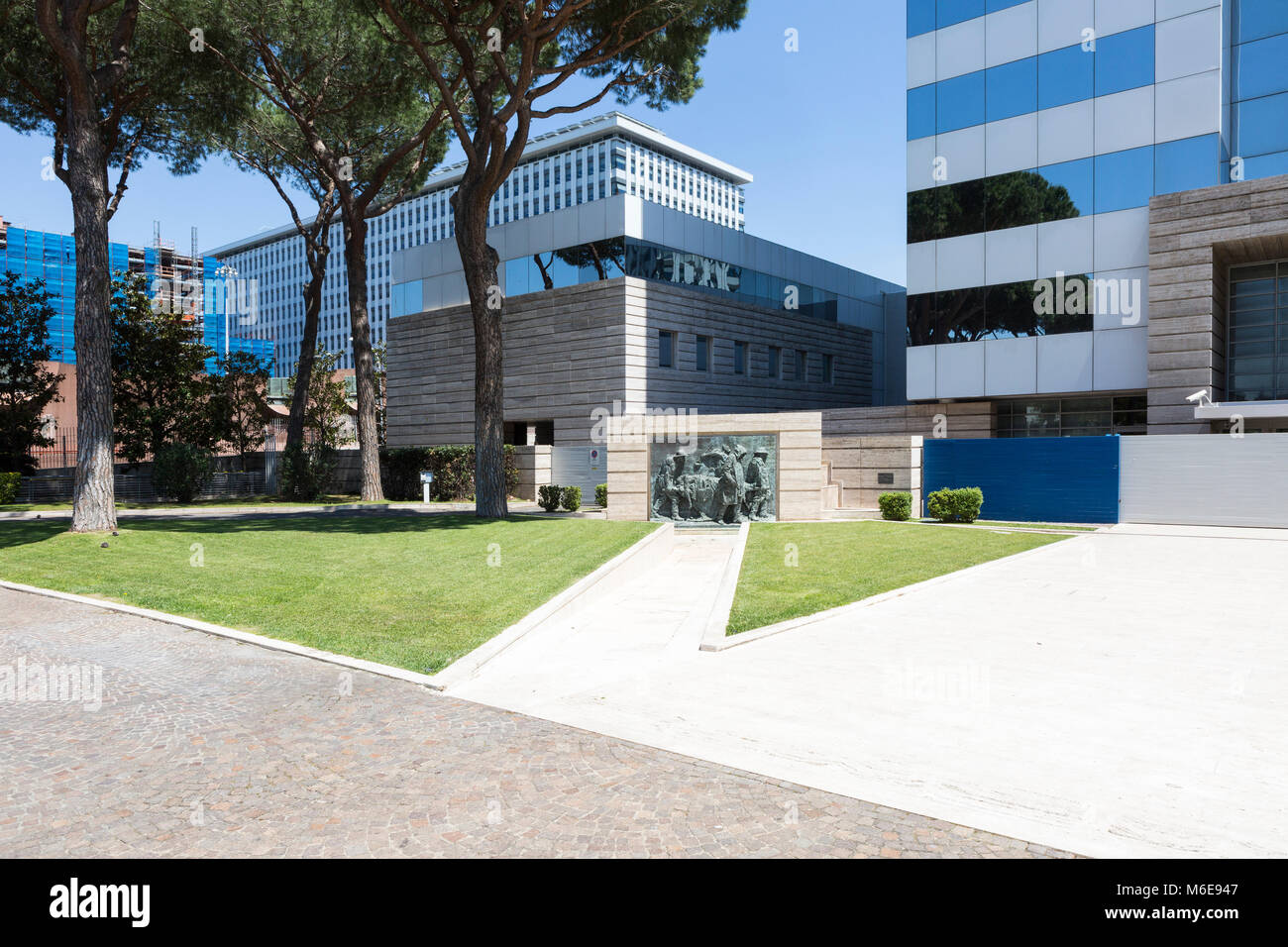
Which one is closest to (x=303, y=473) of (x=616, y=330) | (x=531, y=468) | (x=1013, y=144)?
(x=531, y=468)

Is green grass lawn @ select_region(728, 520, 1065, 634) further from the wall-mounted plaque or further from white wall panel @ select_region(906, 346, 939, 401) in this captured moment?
white wall panel @ select_region(906, 346, 939, 401)

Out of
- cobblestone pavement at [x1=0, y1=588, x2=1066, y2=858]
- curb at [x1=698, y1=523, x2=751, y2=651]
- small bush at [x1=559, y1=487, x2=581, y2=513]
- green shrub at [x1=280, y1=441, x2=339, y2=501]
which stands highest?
green shrub at [x1=280, y1=441, x2=339, y2=501]

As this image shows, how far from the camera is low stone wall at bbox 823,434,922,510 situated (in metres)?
26.3

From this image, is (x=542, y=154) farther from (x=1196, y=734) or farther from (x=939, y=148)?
(x=1196, y=734)

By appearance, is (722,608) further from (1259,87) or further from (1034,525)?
(1259,87)

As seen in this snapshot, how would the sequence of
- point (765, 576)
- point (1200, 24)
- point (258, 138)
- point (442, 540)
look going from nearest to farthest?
point (765, 576) → point (442, 540) → point (1200, 24) → point (258, 138)

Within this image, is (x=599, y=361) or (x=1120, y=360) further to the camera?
(x=599, y=361)

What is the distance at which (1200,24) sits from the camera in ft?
84.7

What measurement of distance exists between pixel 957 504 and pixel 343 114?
2476cm

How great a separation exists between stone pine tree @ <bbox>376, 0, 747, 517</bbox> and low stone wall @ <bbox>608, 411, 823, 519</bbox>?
361 cm

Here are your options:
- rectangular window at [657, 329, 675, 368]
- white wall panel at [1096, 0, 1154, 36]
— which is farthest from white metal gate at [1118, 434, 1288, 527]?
rectangular window at [657, 329, 675, 368]

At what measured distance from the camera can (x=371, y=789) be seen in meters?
5.04
